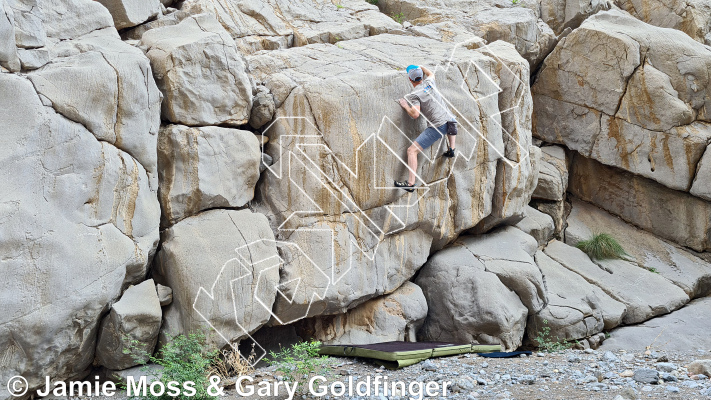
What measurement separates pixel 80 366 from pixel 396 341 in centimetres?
380

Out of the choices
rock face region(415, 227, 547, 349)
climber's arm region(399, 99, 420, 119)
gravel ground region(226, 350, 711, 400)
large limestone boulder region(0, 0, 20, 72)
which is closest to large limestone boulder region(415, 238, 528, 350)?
rock face region(415, 227, 547, 349)

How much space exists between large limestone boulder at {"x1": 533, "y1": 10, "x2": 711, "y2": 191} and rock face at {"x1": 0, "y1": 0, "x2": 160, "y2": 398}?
806 cm

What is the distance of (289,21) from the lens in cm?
1045

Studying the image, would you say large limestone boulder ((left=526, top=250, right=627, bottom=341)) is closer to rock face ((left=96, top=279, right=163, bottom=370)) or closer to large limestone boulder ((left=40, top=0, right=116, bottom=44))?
rock face ((left=96, top=279, right=163, bottom=370))

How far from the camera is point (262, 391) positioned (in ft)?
23.2

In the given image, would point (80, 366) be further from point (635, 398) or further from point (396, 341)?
point (635, 398)

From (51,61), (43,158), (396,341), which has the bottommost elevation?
(396,341)

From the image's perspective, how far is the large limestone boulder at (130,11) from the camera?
335 inches

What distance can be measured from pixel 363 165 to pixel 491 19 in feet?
16.3

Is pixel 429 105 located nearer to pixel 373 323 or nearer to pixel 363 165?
pixel 363 165

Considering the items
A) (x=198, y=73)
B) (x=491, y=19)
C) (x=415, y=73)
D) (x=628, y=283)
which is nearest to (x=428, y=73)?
(x=415, y=73)

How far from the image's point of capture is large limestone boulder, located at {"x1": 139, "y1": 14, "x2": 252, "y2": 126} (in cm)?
780

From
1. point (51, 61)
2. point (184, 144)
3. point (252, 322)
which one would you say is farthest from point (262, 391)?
point (51, 61)
